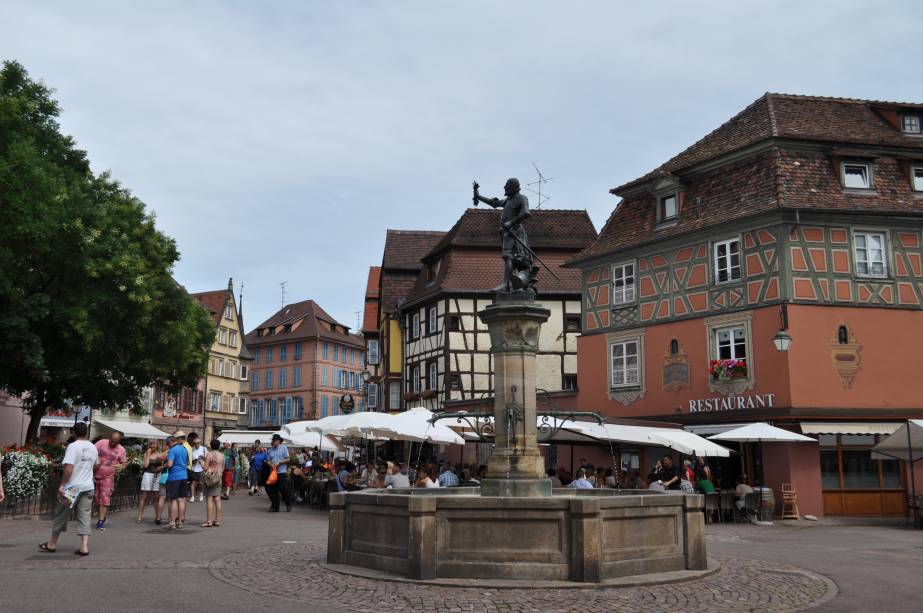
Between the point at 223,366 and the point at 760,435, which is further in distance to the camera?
the point at 223,366

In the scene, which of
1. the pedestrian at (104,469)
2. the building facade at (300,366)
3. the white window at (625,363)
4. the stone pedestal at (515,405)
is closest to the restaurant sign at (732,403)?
the white window at (625,363)

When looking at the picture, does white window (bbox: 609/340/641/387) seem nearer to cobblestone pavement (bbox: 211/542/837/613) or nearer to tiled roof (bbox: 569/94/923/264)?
tiled roof (bbox: 569/94/923/264)

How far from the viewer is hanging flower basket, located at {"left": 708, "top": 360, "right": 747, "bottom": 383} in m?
25.4

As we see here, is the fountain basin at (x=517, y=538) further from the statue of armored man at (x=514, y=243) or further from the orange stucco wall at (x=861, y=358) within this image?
the orange stucco wall at (x=861, y=358)

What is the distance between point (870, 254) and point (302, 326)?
61453mm

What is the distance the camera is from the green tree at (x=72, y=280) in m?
22.0

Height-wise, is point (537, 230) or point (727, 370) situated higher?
point (537, 230)

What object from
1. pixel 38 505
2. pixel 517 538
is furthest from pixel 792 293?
pixel 38 505

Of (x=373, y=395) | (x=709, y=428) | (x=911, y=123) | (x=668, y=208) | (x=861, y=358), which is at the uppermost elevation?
(x=911, y=123)

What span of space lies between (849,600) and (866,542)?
797 cm

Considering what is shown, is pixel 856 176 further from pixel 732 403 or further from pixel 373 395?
pixel 373 395

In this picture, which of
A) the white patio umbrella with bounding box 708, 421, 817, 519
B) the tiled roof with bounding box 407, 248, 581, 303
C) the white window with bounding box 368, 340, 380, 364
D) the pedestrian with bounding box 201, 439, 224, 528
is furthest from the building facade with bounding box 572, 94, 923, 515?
the white window with bounding box 368, 340, 380, 364

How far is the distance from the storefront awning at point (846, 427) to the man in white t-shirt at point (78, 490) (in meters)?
18.5

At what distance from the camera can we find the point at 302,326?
80.8 meters
